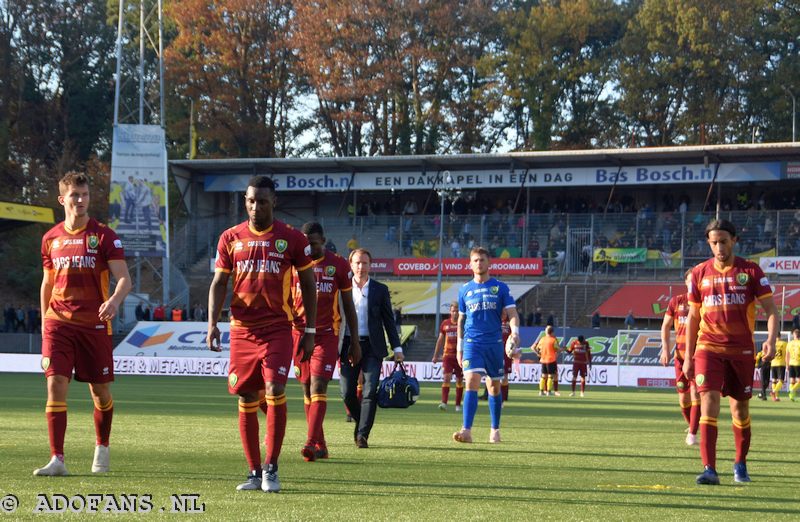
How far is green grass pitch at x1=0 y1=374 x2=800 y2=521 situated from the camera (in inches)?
341

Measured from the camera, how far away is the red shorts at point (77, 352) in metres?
10.0

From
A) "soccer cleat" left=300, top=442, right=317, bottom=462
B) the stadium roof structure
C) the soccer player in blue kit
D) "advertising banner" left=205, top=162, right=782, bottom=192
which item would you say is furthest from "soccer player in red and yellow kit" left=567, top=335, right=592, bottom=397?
"soccer cleat" left=300, top=442, right=317, bottom=462

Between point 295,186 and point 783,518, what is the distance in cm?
5206

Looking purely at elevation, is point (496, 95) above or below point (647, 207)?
above

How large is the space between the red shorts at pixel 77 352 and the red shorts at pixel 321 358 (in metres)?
2.35

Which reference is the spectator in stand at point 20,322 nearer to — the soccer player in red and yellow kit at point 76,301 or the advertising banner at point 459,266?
the advertising banner at point 459,266

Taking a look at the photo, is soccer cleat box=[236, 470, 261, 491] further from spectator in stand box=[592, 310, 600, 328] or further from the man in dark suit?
spectator in stand box=[592, 310, 600, 328]

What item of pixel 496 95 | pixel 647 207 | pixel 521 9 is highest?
pixel 521 9

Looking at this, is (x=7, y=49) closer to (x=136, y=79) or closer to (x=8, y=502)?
(x=136, y=79)

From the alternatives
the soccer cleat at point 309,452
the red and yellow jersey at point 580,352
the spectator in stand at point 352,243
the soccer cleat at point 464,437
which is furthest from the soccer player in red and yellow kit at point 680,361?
the spectator in stand at point 352,243

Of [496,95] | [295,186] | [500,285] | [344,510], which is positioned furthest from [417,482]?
[496,95]

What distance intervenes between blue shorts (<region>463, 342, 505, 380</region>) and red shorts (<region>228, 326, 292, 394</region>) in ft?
18.6

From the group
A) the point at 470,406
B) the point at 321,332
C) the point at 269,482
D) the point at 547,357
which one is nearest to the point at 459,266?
the point at 547,357

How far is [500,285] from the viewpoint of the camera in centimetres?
1508
